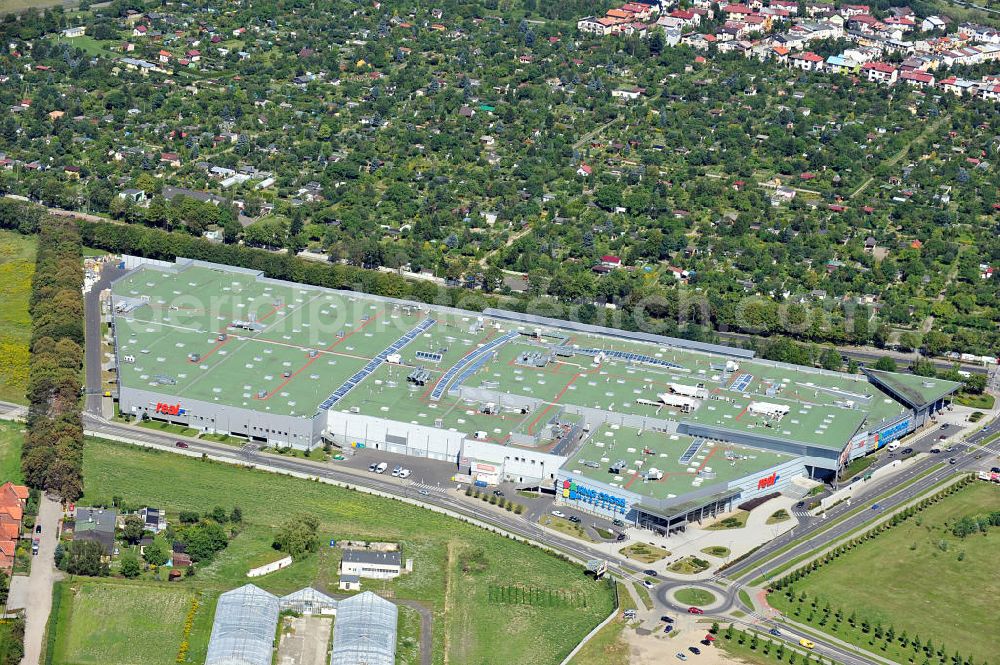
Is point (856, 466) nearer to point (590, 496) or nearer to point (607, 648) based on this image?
point (590, 496)

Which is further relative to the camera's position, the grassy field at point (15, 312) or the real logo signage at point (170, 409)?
the grassy field at point (15, 312)

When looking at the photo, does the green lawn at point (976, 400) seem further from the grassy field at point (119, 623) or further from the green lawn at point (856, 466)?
the grassy field at point (119, 623)

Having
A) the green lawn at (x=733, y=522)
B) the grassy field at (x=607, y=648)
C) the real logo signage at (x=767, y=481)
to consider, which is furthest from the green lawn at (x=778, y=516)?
the grassy field at (x=607, y=648)

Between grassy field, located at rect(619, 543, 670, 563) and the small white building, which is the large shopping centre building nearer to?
grassy field, located at rect(619, 543, 670, 563)

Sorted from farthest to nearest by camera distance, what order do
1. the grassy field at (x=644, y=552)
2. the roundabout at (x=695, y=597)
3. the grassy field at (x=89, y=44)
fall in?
1. the grassy field at (x=89, y=44)
2. the grassy field at (x=644, y=552)
3. the roundabout at (x=695, y=597)

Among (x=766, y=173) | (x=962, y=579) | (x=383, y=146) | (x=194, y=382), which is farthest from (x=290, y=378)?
(x=766, y=173)

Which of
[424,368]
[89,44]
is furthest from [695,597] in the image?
[89,44]

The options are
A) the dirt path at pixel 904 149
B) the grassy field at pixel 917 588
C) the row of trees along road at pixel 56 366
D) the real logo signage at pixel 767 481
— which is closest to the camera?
the grassy field at pixel 917 588
